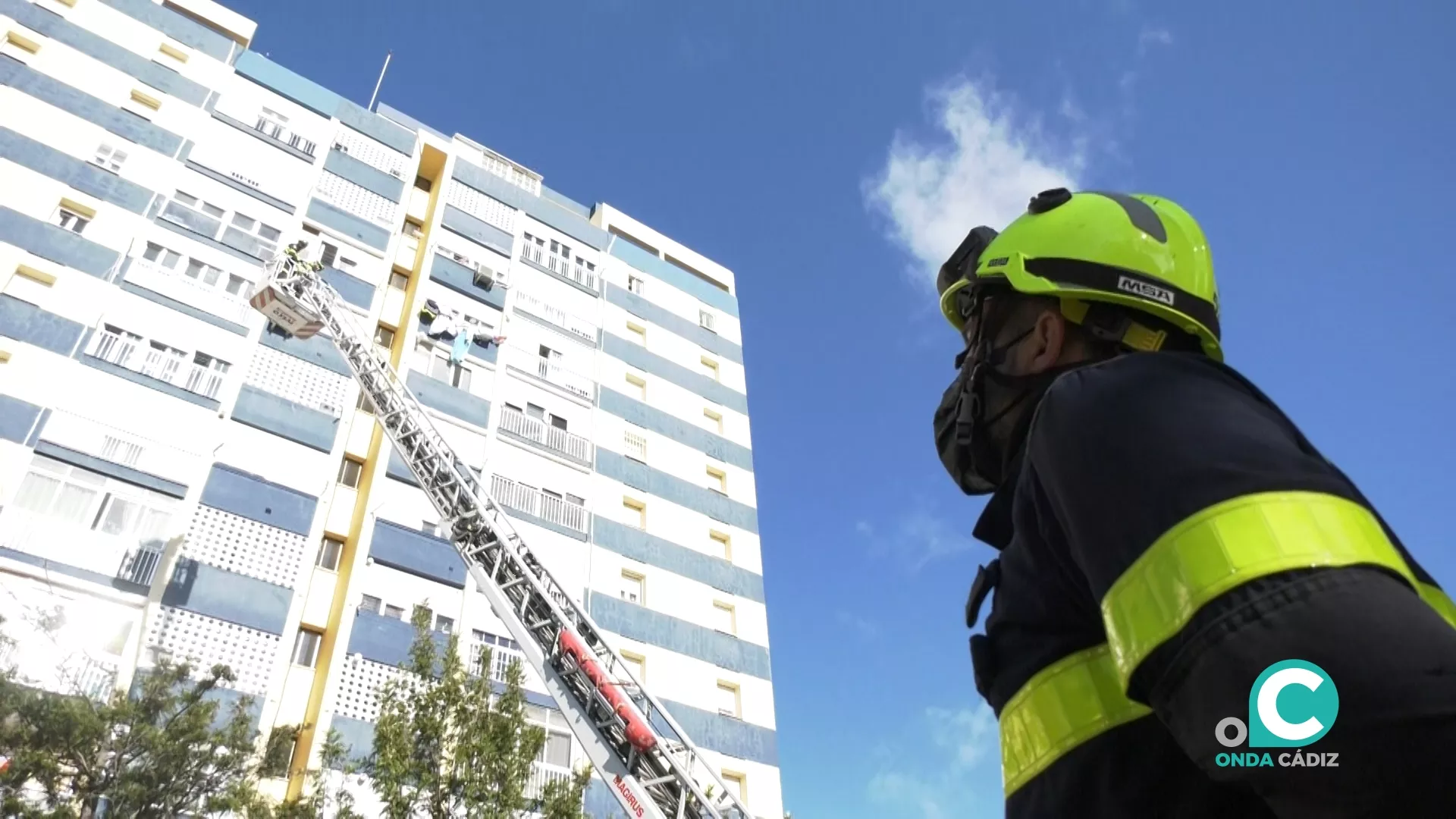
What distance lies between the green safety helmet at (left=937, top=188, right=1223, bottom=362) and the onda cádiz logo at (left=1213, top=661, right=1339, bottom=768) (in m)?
1.08

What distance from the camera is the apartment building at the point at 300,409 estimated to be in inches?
727

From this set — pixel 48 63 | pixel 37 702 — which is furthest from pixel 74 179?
pixel 37 702

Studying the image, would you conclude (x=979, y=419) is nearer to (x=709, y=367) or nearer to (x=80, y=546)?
(x=80, y=546)

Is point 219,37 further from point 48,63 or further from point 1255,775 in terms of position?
point 1255,775

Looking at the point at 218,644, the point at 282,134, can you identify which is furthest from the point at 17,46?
the point at 218,644

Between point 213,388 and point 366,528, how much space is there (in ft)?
16.9

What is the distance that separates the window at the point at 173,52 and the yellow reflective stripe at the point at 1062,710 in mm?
33245

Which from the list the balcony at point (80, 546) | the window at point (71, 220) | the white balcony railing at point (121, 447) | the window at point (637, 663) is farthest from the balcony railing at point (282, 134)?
the window at point (637, 663)

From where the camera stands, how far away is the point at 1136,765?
4.03ft

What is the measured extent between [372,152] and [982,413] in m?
32.0

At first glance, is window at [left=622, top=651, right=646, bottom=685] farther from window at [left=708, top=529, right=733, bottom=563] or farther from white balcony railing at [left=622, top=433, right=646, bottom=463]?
white balcony railing at [left=622, top=433, right=646, bottom=463]

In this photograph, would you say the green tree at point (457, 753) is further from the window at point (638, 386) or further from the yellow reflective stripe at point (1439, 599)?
the window at point (638, 386)

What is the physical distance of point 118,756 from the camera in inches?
474

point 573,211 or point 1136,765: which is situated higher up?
point 573,211
